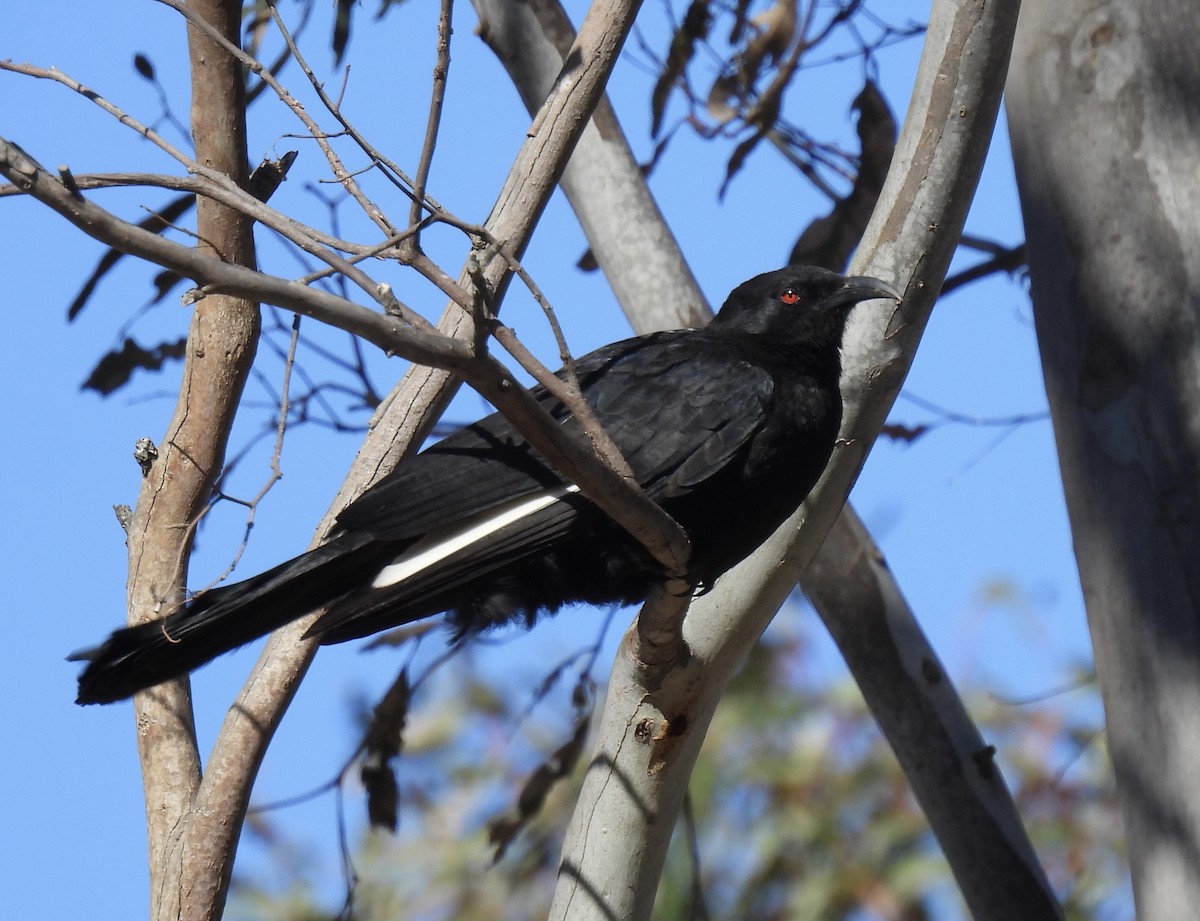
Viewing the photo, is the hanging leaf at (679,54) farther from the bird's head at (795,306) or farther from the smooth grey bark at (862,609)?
the bird's head at (795,306)

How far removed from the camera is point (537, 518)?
120 inches

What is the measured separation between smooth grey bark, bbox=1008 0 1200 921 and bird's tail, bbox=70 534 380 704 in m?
1.75

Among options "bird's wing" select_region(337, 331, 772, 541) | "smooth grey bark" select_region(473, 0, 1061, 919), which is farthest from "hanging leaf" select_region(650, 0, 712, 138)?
"bird's wing" select_region(337, 331, 772, 541)

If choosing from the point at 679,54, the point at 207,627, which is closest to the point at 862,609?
the point at 207,627

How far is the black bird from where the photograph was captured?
300 cm

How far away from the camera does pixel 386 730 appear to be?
4684mm

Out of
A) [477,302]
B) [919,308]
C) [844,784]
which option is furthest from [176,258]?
[844,784]

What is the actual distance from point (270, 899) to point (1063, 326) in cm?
568

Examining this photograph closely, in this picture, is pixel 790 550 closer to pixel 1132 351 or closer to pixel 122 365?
pixel 1132 351

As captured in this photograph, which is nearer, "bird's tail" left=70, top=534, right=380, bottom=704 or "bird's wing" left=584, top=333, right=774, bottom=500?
"bird's tail" left=70, top=534, right=380, bottom=704

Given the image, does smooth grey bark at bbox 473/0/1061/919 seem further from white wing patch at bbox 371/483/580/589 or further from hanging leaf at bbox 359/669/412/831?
hanging leaf at bbox 359/669/412/831

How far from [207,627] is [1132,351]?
224cm

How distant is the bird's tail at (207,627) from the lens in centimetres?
293

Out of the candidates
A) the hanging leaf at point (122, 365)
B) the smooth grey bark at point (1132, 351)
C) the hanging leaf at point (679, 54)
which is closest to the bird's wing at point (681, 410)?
the smooth grey bark at point (1132, 351)
